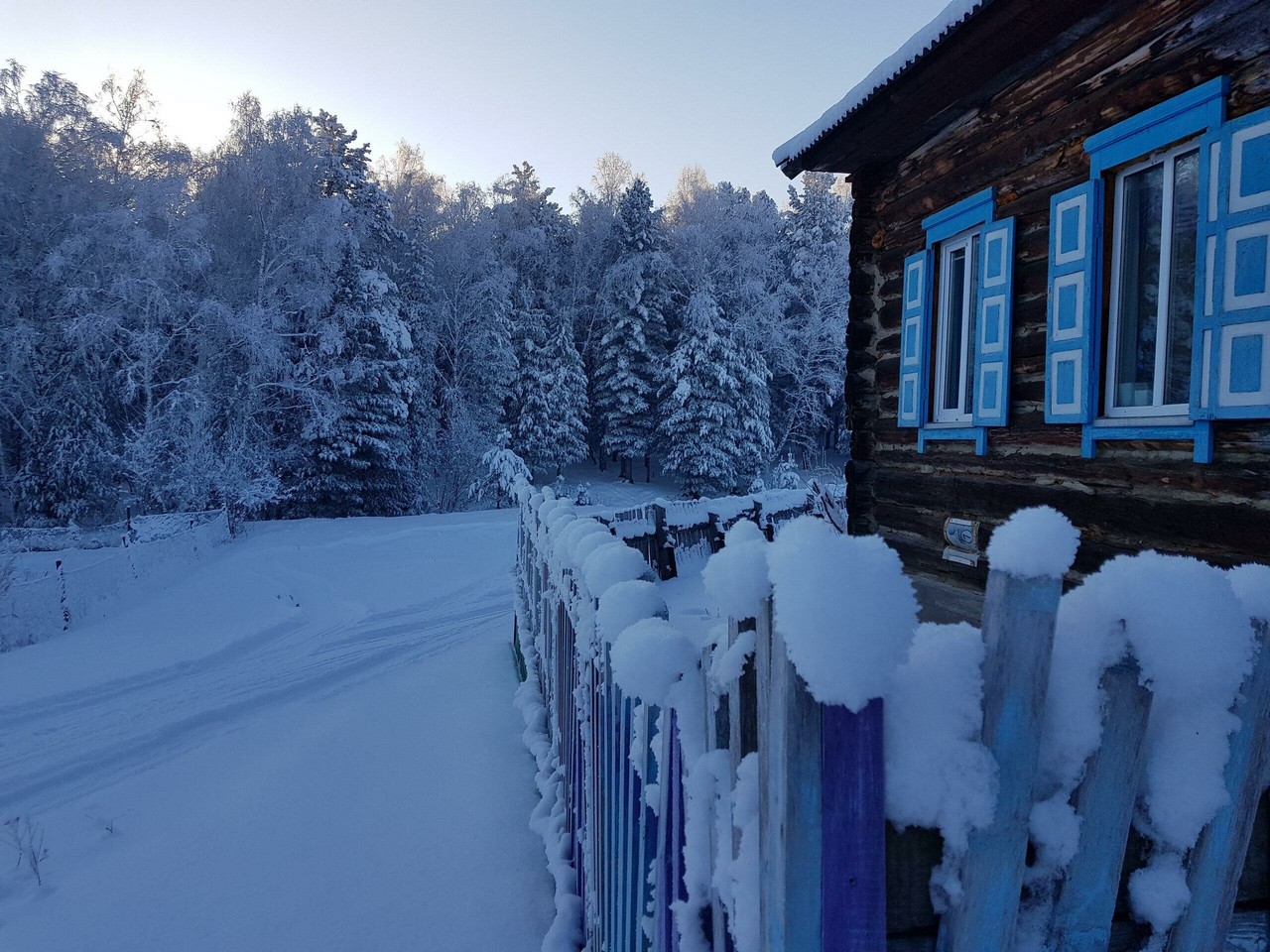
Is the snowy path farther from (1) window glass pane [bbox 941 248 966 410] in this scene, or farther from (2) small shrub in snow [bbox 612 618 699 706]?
(1) window glass pane [bbox 941 248 966 410]

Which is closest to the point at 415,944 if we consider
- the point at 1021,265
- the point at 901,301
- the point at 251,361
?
the point at 1021,265

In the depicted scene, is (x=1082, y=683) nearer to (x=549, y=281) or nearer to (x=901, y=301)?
(x=901, y=301)

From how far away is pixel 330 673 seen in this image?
258 inches

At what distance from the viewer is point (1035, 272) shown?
4.35m

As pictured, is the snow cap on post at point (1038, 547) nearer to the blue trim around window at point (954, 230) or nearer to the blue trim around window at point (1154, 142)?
the blue trim around window at point (1154, 142)

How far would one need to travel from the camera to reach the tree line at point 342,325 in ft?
62.9

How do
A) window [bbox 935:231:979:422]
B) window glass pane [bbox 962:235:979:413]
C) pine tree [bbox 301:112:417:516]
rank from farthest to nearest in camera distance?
pine tree [bbox 301:112:417:516] < window [bbox 935:231:979:422] < window glass pane [bbox 962:235:979:413]

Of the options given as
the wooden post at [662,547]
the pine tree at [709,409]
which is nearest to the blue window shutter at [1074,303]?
the wooden post at [662,547]

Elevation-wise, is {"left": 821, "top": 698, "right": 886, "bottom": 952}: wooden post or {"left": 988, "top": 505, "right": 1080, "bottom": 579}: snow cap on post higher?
{"left": 988, "top": 505, "right": 1080, "bottom": 579}: snow cap on post

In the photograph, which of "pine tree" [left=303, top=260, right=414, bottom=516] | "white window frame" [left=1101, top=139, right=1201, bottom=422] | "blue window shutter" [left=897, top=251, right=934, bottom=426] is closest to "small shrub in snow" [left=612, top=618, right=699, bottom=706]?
"white window frame" [left=1101, top=139, right=1201, bottom=422]

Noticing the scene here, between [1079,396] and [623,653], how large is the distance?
12.5ft

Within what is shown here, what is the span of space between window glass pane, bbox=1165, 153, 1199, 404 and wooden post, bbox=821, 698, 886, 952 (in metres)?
3.83

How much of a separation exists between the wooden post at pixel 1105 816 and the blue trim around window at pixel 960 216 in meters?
4.66

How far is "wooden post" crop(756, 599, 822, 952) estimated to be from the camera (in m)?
0.80
